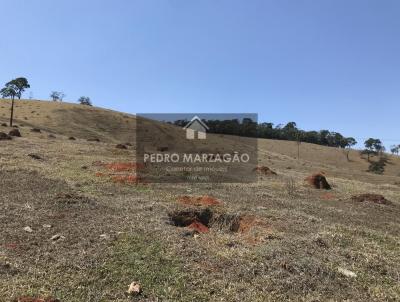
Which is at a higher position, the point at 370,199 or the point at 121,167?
the point at 121,167

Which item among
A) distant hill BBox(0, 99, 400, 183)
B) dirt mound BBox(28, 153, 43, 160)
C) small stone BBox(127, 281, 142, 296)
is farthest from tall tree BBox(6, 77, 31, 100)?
small stone BBox(127, 281, 142, 296)

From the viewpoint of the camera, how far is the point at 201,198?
1634 centimetres

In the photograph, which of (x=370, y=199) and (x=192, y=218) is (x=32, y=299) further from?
(x=370, y=199)

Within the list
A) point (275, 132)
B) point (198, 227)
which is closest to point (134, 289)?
point (198, 227)

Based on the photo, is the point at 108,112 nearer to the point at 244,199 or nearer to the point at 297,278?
the point at 244,199

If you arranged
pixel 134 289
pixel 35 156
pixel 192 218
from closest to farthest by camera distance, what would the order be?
pixel 134 289
pixel 192 218
pixel 35 156

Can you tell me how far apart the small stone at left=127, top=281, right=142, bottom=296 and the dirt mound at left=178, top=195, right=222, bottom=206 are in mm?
7220

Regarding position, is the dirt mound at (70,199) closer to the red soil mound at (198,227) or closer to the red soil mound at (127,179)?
the red soil mound at (198,227)

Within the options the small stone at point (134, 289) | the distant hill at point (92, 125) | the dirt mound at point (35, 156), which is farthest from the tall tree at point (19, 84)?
the small stone at point (134, 289)

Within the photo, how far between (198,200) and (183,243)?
18.2ft

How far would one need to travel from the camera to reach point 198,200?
52.4 ft

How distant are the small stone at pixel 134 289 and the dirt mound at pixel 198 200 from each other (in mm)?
7220

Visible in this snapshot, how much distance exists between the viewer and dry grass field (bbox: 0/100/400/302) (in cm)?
820

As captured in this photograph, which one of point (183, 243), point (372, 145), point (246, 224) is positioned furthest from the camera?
point (372, 145)
